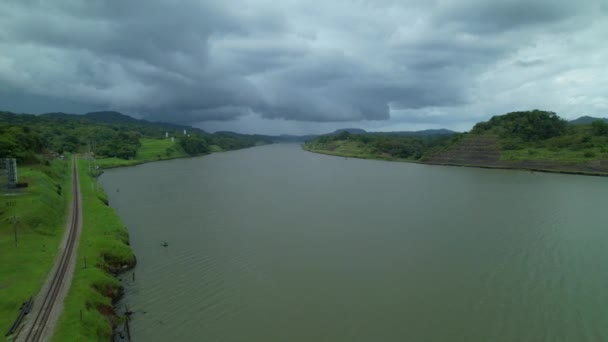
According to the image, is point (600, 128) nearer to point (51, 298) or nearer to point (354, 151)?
point (354, 151)

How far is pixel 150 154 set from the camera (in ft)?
366

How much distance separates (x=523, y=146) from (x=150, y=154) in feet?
388

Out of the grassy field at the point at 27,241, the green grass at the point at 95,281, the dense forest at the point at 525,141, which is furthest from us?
the dense forest at the point at 525,141

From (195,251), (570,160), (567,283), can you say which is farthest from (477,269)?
(570,160)

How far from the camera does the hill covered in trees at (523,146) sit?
3071 inches

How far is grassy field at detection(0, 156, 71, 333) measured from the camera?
16016mm

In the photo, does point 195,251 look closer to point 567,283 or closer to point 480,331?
point 480,331

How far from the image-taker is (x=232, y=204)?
42844 mm

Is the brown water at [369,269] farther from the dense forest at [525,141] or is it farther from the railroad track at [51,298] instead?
the dense forest at [525,141]

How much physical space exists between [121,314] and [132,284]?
371cm

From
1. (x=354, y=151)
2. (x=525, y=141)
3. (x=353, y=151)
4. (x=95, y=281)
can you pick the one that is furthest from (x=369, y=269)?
(x=353, y=151)

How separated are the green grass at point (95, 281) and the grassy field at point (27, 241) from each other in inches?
73.0

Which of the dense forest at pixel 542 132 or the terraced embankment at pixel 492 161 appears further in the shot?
the dense forest at pixel 542 132

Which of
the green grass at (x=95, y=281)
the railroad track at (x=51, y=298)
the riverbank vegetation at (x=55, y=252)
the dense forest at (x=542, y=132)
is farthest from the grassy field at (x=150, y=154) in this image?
the dense forest at (x=542, y=132)
